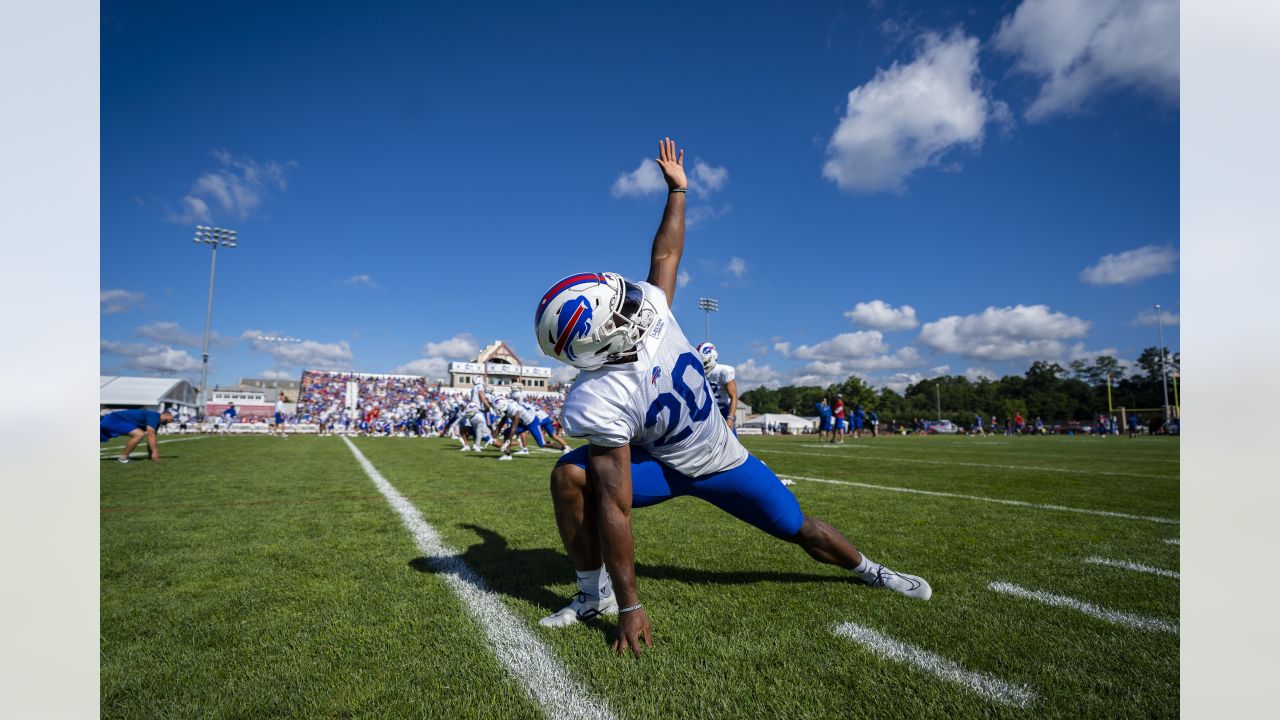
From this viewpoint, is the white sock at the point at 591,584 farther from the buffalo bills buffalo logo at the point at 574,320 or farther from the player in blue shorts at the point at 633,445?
the buffalo bills buffalo logo at the point at 574,320

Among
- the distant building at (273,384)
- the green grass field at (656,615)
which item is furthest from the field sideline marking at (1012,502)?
the distant building at (273,384)

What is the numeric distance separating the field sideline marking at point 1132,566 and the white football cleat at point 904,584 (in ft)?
4.99

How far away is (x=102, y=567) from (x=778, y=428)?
5229 centimetres

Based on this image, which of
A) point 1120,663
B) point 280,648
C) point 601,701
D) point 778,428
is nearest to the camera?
point 601,701

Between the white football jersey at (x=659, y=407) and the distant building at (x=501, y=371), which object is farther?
the distant building at (x=501, y=371)

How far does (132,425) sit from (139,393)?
48586 mm

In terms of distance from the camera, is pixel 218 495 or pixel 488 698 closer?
pixel 488 698

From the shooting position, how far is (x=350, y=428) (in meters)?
37.7

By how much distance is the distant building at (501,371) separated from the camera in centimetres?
7900

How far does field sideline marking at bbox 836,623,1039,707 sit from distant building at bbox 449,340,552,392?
242 feet
